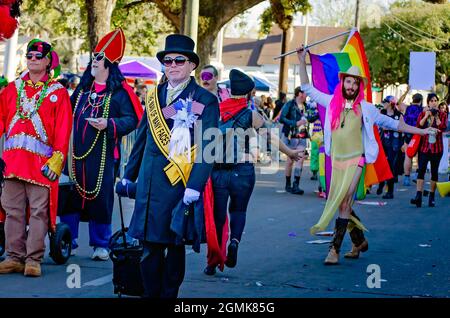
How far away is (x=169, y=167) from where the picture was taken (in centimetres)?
716

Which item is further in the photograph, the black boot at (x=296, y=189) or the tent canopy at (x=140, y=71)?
the tent canopy at (x=140, y=71)

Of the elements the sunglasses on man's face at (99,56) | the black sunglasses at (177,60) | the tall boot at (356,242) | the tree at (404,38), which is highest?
the tree at (404,38)

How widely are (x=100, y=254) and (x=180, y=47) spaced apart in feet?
11.3

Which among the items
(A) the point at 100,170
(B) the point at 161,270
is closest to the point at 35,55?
(A) the point at 100,170

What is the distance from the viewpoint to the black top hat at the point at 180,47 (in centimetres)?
727

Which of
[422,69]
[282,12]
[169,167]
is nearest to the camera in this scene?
[169,167]

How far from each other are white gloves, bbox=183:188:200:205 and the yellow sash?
184 mm

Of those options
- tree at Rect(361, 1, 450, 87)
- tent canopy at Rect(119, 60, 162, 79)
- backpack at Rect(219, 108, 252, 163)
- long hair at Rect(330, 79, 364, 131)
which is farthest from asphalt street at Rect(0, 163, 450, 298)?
tree at Rect(361, 1, 450, 87)

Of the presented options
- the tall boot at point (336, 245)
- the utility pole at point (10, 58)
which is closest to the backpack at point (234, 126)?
the tall boot at point (336, 245)

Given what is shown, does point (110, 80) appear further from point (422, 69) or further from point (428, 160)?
point (422, 69)

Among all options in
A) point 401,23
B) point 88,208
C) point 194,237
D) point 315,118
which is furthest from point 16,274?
point 401,23

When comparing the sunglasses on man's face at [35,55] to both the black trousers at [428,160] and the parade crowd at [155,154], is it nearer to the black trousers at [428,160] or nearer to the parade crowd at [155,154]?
the parade crowd at [155,154]

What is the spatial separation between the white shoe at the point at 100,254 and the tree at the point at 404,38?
40265 millimetres
